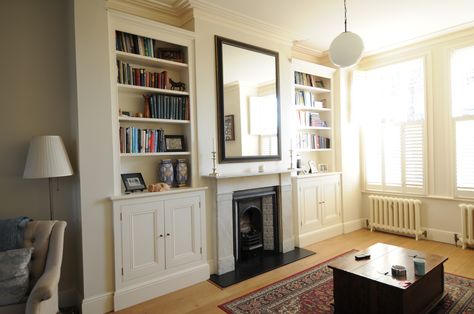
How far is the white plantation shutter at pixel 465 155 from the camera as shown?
13.3 ft

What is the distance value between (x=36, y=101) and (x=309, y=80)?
3.80 m

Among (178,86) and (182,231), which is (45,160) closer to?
(182,231)

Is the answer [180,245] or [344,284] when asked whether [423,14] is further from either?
[180,245]

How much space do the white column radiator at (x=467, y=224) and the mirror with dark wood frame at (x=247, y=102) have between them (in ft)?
8.63

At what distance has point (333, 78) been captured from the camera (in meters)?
5.08

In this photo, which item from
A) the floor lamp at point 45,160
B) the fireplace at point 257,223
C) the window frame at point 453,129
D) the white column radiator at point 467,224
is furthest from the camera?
the window frame at point 453,129

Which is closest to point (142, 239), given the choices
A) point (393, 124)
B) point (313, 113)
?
point (313, 113)

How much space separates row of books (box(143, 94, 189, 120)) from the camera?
322cm

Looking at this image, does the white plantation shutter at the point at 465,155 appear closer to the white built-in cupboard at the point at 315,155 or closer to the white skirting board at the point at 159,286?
the white built-in cupboard at the point at 315,155

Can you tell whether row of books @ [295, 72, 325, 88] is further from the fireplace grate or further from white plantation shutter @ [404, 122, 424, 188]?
the fireplace grate

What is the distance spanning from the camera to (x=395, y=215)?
4742 millimetres

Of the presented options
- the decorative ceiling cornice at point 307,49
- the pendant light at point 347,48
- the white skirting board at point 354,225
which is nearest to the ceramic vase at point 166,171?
the pendant light at point 347,48

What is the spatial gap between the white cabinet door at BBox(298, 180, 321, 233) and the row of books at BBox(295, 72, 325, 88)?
1597 mm

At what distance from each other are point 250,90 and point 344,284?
98.7 inches
